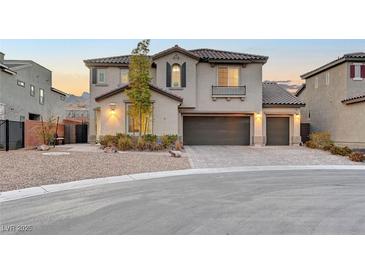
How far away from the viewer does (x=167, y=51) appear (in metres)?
20.4

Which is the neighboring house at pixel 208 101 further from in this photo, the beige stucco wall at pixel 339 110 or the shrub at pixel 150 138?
the beige stucco wall at pixel 339 110

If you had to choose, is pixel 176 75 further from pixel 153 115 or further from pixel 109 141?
pixel 109 141

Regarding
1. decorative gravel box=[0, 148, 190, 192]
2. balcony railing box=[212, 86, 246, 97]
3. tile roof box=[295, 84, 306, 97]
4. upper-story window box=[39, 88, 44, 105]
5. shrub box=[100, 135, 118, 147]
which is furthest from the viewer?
upper-story window box=[39, 88, 44, 105]

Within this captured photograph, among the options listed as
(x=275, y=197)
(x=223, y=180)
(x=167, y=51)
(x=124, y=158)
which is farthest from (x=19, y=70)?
(x=275, y=197)

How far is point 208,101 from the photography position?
2133cm

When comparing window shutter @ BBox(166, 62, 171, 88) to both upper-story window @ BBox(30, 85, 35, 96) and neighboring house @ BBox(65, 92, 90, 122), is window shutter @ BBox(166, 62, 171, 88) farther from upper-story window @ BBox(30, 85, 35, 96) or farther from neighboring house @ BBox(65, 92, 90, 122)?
neighboring house @ BBox(65, 92, 90, 122)

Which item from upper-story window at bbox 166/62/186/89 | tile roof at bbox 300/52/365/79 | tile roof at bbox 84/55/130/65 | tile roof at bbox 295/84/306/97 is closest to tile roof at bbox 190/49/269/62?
upper-story window at bbox 166/62/186/89

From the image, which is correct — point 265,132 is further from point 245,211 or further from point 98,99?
point 245,211

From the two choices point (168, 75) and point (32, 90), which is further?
point (32, 90)

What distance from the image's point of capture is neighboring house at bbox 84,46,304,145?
2045 cm

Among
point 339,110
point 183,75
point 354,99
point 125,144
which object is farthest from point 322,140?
point 125,144

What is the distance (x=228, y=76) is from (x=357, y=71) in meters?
9.20

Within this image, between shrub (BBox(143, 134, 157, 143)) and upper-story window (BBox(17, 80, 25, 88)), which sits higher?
upper-story window (BBox(17, 80, 25, 88))

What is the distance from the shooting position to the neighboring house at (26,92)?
22.4 meters
